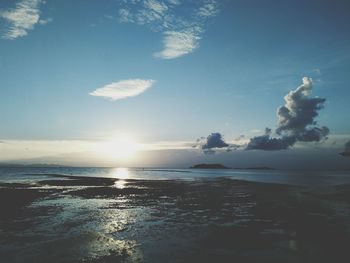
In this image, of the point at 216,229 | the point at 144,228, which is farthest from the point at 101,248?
the point at 216,229

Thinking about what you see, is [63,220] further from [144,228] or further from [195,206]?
[195,206]

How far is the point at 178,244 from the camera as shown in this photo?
16.3m

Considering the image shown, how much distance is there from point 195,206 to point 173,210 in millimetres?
3703

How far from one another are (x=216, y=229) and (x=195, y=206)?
1122 centimetres

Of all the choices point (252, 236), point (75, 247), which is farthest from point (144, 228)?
point (252, 236)

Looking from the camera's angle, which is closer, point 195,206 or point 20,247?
point 20,247

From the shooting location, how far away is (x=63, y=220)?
22.9 meters

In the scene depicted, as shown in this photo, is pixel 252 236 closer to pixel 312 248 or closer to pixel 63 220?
pixel 312 248

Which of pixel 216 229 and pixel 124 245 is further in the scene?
pixel 216 229

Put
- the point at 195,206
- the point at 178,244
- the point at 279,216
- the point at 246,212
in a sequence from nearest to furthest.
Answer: the point at 178,244 < the point at 279,216 < the point at 246,212 < the point at 195,206

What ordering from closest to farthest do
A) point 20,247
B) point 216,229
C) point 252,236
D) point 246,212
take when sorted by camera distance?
point 20,247
point 252,236
point 216,229
point 246,212

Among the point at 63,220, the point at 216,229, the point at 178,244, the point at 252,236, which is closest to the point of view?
the point at 178,244

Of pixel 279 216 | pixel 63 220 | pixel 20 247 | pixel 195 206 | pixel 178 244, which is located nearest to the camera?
pixel 20 247

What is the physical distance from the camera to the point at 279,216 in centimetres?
2497
